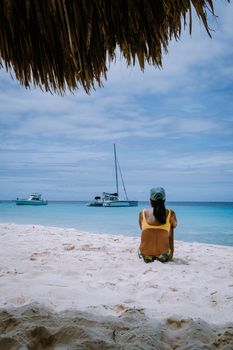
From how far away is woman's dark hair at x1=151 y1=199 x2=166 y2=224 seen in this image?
3.87 m

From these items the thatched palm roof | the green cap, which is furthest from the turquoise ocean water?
the thatched palm roof

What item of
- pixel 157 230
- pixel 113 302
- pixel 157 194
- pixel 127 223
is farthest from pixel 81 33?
pixel 127 223

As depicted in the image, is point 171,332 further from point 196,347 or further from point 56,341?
point 56,341

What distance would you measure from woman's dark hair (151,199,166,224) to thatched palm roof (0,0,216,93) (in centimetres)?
213

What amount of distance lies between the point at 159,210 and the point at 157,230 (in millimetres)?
284

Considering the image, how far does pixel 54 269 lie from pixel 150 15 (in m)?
3.12

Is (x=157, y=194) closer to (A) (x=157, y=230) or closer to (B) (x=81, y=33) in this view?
(A) (x=157, y=230)

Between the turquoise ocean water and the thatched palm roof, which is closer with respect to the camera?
the thatched palm roof

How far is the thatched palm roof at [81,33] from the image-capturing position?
65.6 inches

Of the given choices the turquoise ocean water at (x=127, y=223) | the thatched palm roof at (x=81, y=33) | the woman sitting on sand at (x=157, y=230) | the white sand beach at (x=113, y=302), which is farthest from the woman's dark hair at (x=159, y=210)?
the turquoise ocean water at (x=127, y=223)

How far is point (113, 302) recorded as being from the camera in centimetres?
249

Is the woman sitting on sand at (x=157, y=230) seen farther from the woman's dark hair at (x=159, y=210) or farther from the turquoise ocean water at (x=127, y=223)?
the turquoise ocean water at (x=127, y=223)

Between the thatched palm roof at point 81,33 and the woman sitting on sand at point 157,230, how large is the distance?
2.14m

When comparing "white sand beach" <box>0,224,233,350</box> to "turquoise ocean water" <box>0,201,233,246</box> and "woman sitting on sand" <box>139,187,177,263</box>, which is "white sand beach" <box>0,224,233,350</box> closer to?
"woman sitting on sand" <box>139,187,177,263</box>
